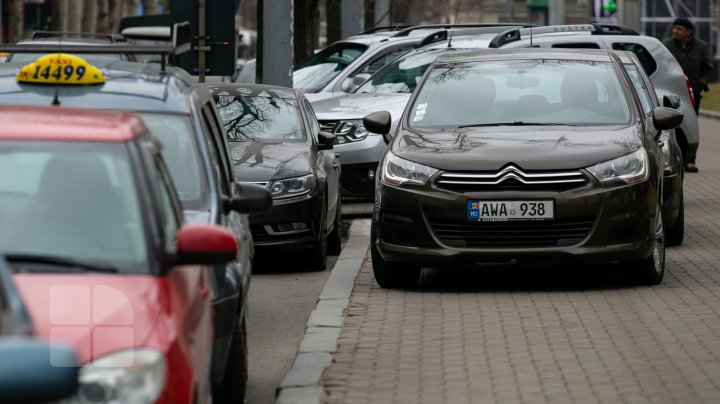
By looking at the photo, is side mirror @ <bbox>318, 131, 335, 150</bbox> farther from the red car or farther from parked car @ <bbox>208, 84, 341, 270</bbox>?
the red car

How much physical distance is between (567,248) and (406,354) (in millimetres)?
2267

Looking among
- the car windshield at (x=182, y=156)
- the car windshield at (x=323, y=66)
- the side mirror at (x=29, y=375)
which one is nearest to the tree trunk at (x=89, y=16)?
the car windshield at (x=323, y=66)

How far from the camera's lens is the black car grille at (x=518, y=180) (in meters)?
10.2

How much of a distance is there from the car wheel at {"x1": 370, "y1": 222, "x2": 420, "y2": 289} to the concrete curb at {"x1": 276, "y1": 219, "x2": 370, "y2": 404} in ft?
0.74

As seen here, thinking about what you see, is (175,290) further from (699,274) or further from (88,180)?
(699,274)

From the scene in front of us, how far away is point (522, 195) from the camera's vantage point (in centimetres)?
1021

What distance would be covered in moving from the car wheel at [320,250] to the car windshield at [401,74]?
551 cm

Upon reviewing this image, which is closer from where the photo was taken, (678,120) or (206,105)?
(206,105)

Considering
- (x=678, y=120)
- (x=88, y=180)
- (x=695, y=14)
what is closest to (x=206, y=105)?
(x=88, y=180)

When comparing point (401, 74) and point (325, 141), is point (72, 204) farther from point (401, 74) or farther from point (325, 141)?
point (401, 74)

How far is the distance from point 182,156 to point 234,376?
99cm

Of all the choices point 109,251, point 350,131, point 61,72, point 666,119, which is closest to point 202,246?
point 109,251

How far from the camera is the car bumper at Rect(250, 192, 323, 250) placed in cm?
1238

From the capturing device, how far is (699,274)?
11.4 metres
